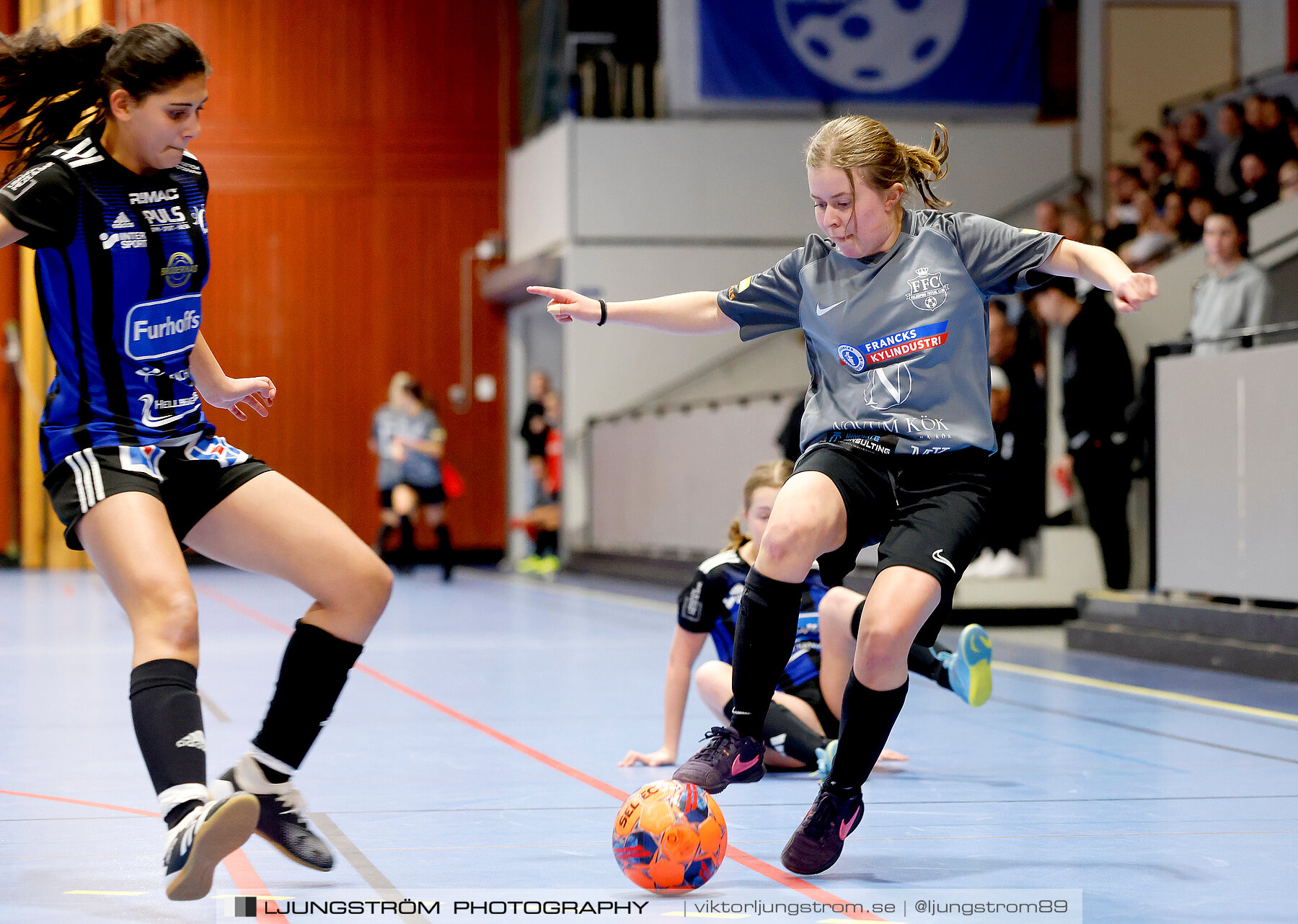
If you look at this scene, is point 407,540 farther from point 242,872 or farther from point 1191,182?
point 242,872

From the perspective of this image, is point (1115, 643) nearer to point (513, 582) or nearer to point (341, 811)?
point (341, 811)

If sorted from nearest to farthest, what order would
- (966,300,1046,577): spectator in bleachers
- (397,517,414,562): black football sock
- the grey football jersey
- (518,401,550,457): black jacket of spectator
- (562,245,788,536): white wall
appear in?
1. the grey football jersey
2. (966,300,1046,577): spectator in bleachers
3. (397,517,414,562): black football sock
4. (562,245,788,536): white wall
5. (518,401,550,457): black jacket of spectator

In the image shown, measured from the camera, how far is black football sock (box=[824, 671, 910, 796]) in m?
3.53

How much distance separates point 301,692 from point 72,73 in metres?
1.40

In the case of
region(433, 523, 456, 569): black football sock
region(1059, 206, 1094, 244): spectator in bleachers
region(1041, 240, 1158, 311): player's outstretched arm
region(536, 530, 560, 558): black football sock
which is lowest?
region(536, 530, 560, 558): black football sock

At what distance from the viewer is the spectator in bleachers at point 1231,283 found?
28.4 ft

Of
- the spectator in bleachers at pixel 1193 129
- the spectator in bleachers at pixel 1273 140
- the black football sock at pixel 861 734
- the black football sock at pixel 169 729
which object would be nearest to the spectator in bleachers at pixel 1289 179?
the spectator in bleachers at pixel 1273 140

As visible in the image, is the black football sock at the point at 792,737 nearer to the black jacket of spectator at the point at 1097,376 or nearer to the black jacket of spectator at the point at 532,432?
the black jacket of spectator at the point at 1097,376

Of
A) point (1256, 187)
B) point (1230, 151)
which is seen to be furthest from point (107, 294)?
point (1230, 151)

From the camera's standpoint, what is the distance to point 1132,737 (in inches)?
223

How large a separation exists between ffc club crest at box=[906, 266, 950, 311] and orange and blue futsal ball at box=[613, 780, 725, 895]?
47.5 inches

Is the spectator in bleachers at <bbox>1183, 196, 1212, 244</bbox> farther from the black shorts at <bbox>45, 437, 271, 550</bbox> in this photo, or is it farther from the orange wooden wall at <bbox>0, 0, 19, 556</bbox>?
the orange wooden wall at <bbox>0, 0, 19, 556</bbox>

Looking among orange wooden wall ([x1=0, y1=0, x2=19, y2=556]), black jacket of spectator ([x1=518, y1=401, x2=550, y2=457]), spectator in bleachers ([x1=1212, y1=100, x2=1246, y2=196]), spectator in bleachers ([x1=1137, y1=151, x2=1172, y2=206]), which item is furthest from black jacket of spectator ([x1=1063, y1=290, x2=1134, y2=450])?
orange wooden wall ([x1=0, y1=0, x2=19, y2=556])

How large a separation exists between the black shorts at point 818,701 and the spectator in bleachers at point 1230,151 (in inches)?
329
